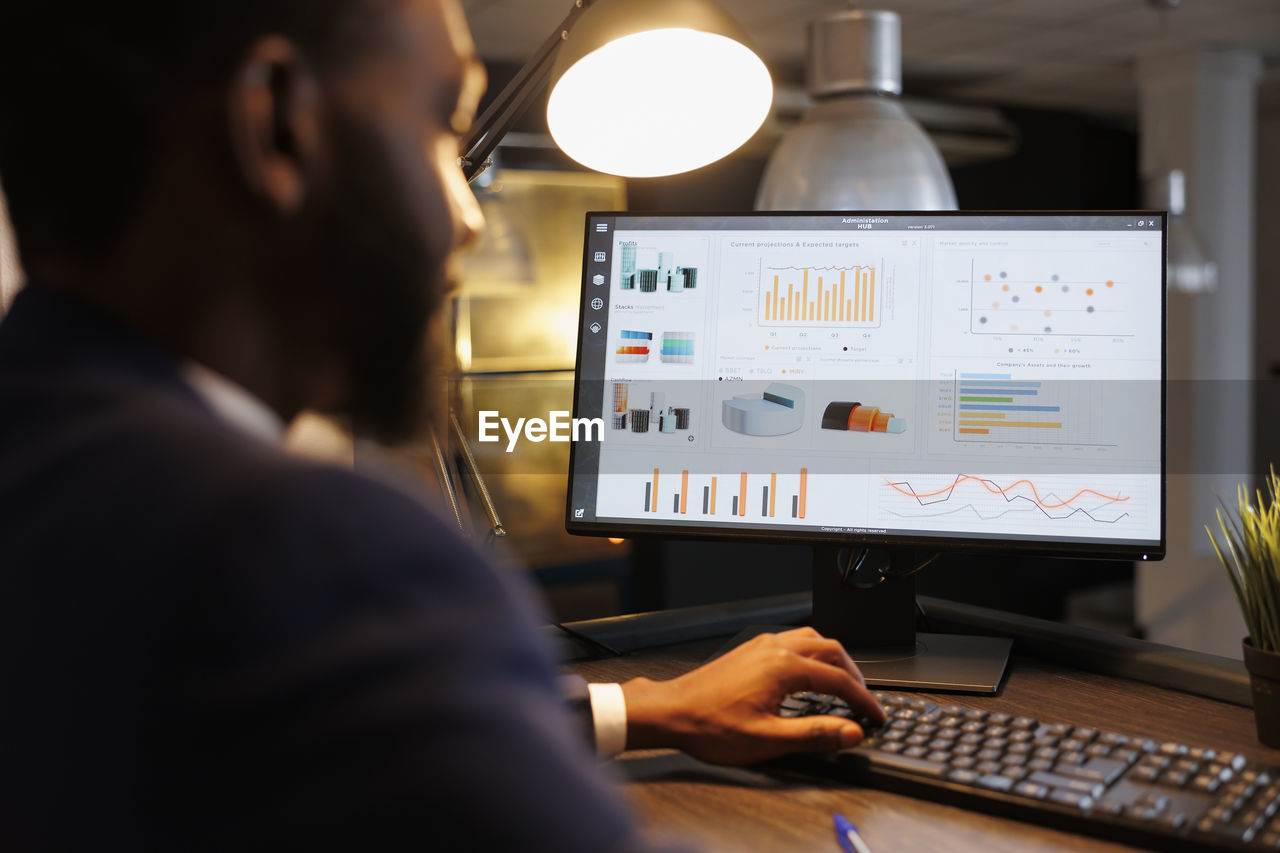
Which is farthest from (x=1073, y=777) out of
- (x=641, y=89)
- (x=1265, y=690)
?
(x=641, y=89)

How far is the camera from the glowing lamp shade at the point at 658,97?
1.07 meters

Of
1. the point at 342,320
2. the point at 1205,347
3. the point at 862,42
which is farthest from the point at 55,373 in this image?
the point at 1205,347

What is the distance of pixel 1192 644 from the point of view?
4379 mm

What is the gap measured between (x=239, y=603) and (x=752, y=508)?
2.69 ft

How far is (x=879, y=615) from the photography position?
1.12m

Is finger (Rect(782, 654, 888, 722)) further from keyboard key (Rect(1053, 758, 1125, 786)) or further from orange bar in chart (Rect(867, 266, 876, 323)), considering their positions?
orange bar in chart (Rect(867, 266, 876, 323))

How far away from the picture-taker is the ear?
40 centimetres

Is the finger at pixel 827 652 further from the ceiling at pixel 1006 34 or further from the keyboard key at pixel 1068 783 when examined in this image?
the ceiling at pixel 1006 34

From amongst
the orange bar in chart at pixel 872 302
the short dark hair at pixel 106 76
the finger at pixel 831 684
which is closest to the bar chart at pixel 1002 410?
the orange bar in chart at pixel 872 302

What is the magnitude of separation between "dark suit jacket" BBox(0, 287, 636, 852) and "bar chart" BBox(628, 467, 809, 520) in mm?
751

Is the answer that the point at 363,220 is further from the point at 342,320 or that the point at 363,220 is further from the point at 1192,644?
the point at 1192,644

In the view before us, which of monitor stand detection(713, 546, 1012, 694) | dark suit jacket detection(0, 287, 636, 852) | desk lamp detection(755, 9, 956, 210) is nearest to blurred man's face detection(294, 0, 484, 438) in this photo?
dark suit jacket detection(0, 287, 636, 852)

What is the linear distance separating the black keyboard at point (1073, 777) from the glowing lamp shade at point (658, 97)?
65 cm

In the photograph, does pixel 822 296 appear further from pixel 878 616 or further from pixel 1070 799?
pixel 1070 799
